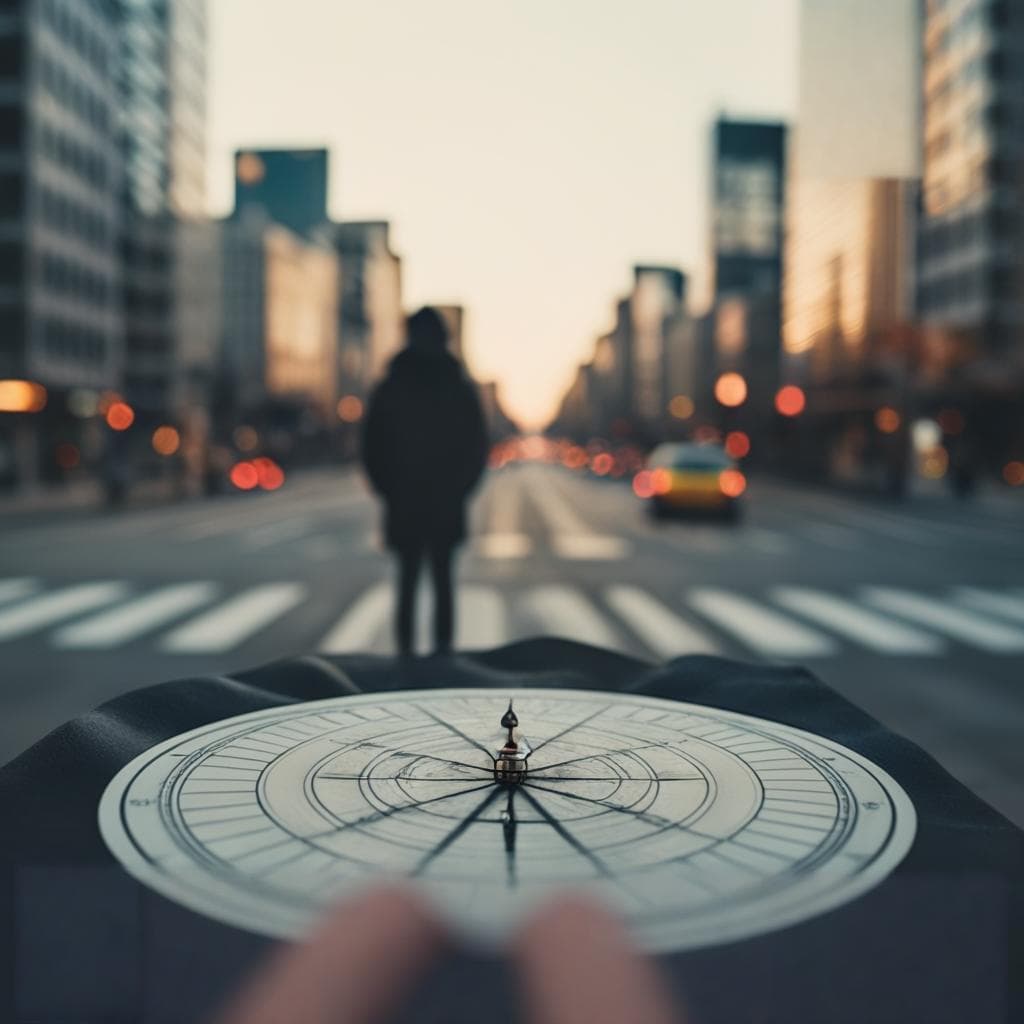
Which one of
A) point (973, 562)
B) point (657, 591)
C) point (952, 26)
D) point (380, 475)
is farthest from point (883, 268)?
point (380, 475)

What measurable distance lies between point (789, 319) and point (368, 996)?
114 metres

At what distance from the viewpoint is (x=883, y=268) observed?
8512cm

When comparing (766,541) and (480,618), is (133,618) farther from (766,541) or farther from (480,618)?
(766,541)

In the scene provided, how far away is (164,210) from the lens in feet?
261

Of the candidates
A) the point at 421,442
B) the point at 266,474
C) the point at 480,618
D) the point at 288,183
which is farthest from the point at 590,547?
the point at 288,183

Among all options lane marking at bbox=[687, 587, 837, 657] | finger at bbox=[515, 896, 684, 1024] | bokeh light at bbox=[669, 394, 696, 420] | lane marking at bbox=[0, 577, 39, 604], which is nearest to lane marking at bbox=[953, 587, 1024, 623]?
lane marking at bbox=[687, 587, 837, 657]

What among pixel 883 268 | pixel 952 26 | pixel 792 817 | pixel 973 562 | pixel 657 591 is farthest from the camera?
pixel 883 268

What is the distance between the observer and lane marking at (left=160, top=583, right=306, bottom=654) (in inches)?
386

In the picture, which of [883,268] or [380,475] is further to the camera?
[883,268]

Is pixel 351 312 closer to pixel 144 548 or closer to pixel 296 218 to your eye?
pixel 296 218

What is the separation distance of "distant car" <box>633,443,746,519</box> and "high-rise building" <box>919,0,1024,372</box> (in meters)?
39.3

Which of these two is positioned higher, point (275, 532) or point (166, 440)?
point (166, 440)

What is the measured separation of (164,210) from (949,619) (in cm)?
7554

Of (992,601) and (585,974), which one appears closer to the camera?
(585,974)
